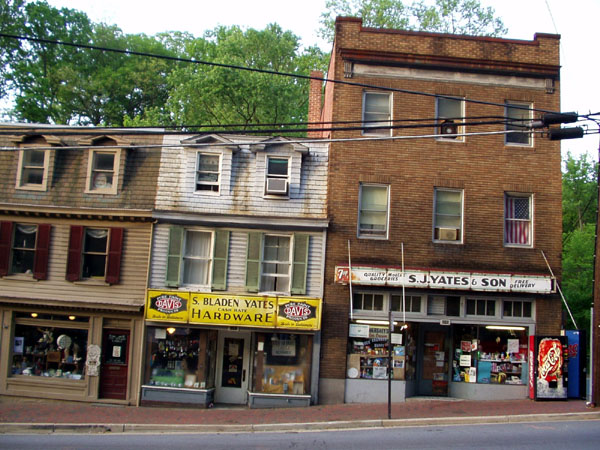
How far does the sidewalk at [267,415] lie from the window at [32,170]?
21.6ft

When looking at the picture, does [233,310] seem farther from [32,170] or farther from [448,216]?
[32,170]

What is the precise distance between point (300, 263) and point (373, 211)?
2.83m

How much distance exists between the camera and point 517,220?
1902 cm

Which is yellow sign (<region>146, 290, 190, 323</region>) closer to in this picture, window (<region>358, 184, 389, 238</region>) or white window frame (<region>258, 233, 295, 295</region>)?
white window frame (<region>258, 233, 295, 295</region>)

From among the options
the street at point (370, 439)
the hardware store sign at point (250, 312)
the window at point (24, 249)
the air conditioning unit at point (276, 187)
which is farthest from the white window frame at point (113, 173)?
the street at point (370, 439)

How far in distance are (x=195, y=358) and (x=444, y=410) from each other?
7.29 metres

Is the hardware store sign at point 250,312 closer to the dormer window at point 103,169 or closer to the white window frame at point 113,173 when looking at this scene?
the white window frame at point 113,173

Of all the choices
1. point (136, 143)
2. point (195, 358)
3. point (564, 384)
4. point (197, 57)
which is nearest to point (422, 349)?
point (564, 384)

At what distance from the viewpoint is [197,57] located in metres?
43.4

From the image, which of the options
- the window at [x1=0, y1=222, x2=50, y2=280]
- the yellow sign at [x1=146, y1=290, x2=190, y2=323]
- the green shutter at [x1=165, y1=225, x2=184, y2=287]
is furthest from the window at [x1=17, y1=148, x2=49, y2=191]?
the yellow sign at [x1=146, y1=290, x2=190, y2=323]

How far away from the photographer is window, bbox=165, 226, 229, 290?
18.3m

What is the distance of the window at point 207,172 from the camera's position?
18938 millimetres

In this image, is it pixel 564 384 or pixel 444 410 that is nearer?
pixel 444 410

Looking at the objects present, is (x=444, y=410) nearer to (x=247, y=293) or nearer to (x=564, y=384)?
(x=564, y=384)
